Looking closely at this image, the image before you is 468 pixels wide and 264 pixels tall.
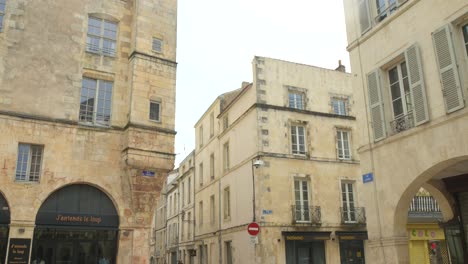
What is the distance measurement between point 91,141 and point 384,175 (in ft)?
32.0

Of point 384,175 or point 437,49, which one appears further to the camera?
point 384,175

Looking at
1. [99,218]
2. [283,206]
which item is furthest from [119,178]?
[283,206]

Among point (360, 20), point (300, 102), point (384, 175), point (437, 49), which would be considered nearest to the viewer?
point (437, 49)

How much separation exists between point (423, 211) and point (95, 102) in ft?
46.4

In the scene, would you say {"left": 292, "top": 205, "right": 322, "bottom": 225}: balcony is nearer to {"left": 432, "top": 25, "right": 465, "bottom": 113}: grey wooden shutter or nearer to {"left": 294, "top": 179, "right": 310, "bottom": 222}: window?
{"left": 294, "top": 179, "right": 310, "bottom": 222}: window

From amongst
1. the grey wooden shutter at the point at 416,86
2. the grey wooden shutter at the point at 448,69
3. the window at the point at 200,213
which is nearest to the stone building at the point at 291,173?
the window at the point at 200,213

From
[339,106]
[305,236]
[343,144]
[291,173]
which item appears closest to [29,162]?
[291,173]

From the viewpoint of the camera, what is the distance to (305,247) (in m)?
19.5

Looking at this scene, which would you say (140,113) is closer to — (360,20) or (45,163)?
(45,163)

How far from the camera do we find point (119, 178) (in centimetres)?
1461

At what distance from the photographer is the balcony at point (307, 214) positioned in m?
19.6

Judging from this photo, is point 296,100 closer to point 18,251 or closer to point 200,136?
point 200,136

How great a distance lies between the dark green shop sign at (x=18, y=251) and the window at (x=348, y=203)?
14.0 meters

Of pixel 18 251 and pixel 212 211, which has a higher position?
pixel 212 211
